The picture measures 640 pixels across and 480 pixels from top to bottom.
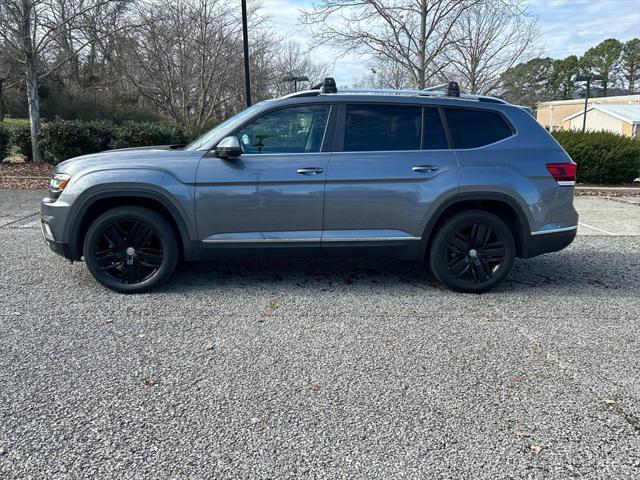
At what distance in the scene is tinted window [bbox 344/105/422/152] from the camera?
447cm

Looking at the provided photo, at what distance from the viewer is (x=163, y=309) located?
4.16 metres

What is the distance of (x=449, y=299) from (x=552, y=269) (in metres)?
1.77

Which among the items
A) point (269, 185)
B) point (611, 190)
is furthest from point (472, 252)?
point (611, 190)

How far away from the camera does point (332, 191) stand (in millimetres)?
4387

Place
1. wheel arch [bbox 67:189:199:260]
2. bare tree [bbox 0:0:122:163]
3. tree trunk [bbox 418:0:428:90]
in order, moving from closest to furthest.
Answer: wheel arch [bbox 67:189:199:260] → bare tree [bbox 0:0:122:163] → tree trunk [bbox 418:0:428:90]

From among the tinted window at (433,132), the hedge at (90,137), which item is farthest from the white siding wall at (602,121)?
the tinted window at (433,132)

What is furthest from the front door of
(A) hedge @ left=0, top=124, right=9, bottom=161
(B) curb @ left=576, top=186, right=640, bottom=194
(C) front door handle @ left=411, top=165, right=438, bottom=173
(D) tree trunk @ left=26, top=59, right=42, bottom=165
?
(A) hedge @ left=0, top=124, right=9, bottom=161

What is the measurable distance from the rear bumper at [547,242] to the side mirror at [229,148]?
2.82m

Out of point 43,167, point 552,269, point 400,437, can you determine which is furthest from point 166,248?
point 43,167

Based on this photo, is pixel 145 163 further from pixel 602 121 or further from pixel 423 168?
pixel 602 121

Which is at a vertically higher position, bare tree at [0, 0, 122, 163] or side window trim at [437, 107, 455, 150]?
bare tree at [0, 0, 122, 163]

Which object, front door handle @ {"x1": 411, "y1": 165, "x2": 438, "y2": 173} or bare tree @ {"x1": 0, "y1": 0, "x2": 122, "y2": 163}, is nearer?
front door handle @ {"x1": 411, "y1": 165, "x2": 438, "y2": 173}

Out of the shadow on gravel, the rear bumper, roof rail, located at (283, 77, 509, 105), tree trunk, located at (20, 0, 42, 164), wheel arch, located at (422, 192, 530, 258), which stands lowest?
the shadow on gravel

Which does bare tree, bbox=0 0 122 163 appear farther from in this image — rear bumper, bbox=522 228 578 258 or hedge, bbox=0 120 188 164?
rear bumper, bbox=522 228 578 258
